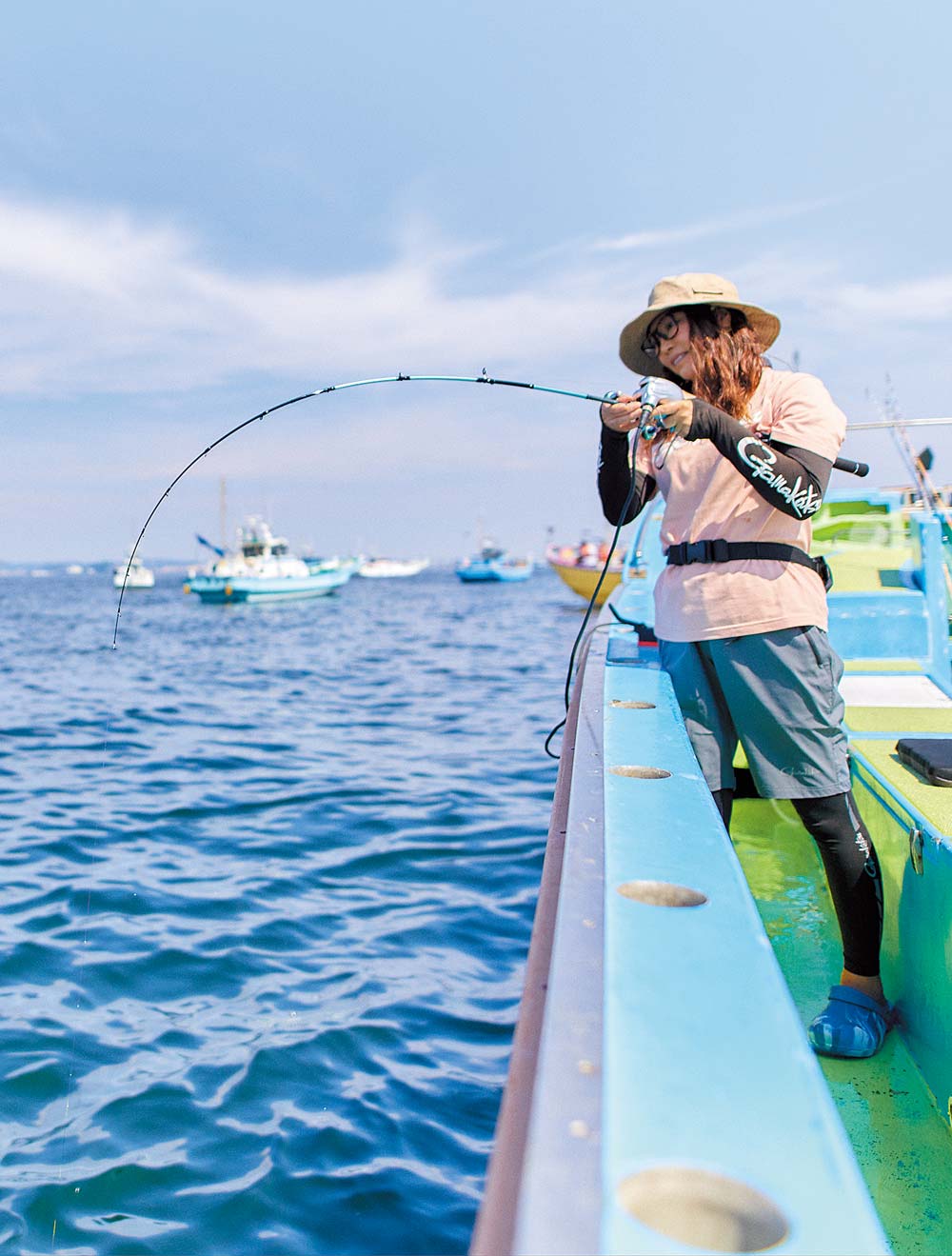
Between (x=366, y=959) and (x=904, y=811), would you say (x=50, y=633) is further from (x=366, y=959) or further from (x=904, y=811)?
(x=904, y=811)

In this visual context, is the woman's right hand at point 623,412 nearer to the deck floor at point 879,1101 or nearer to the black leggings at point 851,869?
the black leggings at point 851,869

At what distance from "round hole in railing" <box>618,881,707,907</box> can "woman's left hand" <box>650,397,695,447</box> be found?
1.16 m

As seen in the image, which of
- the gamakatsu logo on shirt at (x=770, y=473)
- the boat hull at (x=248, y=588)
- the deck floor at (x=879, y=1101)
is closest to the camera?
the deck floor at (x=879, y=1101)

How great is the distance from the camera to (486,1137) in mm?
3117

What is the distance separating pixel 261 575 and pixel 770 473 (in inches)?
1858

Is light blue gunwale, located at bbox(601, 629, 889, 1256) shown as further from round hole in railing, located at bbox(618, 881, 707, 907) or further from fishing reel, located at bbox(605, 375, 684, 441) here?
fishing reel, located at bbox(605, 375, 684, 441)

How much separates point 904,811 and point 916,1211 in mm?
849

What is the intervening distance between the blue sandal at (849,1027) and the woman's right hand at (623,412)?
1451 mm

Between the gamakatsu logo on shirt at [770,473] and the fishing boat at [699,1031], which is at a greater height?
the gamakatsu logo on shirt at [770,473]

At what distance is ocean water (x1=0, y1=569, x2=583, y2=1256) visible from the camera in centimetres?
284

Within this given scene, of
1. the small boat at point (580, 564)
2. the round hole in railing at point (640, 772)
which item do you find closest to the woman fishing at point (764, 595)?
the round hole in railing at point (640, 772)

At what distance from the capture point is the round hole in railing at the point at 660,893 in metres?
1.33

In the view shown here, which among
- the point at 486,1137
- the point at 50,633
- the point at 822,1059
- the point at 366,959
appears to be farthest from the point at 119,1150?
the point at 50,633

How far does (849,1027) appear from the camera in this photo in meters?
2.37
